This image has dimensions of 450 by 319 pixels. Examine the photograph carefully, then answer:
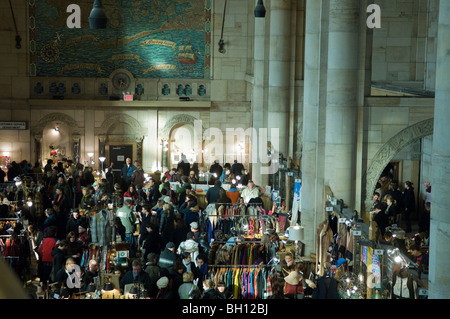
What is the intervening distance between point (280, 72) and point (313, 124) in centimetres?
731

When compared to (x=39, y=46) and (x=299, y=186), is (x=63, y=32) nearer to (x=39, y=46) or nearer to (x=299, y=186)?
(x=39, y=46)

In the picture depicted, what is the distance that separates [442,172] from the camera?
8422 mm

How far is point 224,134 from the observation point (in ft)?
99.7

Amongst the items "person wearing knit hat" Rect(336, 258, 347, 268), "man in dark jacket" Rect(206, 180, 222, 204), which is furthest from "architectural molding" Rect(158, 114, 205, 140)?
"person wearing knit hat" Rect(336, 258, 347, 268)

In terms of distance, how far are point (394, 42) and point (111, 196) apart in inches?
356

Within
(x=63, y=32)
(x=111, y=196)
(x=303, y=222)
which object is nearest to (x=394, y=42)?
(x=303, y=222)

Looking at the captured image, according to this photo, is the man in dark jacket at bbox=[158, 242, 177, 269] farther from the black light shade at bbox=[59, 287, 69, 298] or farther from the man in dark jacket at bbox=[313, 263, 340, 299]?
the man in dark jacket at bbox=[313, 263, 340, 299]

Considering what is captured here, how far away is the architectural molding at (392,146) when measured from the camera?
14609 mm

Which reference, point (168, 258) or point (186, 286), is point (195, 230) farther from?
point (186, 286)

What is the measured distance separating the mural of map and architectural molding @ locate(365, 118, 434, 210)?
1618 cm

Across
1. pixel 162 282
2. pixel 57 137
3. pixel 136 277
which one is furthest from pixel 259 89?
pixel 162 282

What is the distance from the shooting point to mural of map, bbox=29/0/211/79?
29609mm
